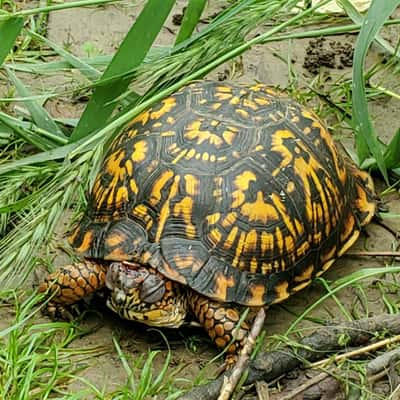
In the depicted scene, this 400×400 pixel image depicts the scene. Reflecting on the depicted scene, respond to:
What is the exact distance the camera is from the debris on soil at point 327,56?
4457 mm

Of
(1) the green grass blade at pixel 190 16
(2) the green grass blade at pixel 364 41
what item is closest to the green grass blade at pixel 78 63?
(1) the green grass blade at pixel 190 16

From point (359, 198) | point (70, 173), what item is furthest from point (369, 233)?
point (70, 173)

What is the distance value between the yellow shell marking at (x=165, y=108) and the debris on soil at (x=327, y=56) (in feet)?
4.23

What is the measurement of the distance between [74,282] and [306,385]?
31.9 inches

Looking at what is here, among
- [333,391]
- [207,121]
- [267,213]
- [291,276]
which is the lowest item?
[333,391]

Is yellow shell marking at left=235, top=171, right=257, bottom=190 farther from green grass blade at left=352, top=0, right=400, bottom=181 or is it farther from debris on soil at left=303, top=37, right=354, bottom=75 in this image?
debris on soil at left=303, top=37, right=354, bottom=75

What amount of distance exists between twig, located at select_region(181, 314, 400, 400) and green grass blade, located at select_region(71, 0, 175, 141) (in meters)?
1.12

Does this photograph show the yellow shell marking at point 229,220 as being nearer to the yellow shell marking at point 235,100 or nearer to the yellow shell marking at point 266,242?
the yellow shell marking at point 266,242

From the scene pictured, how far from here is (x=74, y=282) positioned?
311 cm

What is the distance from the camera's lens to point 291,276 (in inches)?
124

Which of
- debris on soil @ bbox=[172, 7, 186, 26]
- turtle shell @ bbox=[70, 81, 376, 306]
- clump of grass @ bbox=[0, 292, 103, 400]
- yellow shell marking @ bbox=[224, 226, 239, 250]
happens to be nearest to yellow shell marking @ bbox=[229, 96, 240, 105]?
turtle shell @ bbox=[70, 81, 376, 306]

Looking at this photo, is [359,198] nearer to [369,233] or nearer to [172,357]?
[369,233]

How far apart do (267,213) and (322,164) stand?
0.35 m

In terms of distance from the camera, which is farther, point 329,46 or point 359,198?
point 329,46
